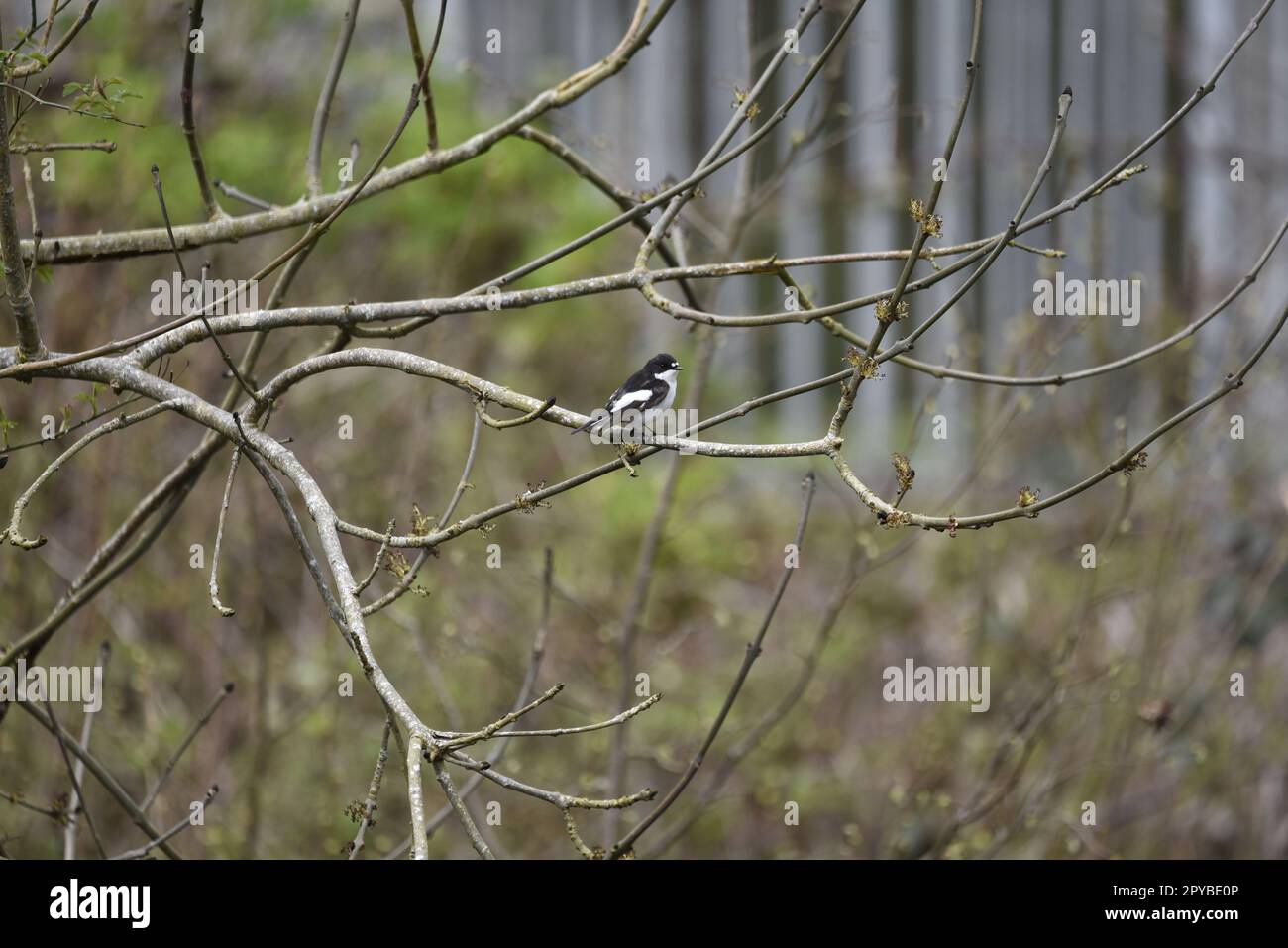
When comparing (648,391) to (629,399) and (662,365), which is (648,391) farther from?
(662,365)

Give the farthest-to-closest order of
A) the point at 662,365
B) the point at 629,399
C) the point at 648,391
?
the point at 662,365
the point at 648,391
the point at 629,399

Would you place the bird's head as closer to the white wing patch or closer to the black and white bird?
the black and white bird

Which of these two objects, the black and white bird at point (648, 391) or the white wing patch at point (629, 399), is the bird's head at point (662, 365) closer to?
the black and white bird at point (648, 391)

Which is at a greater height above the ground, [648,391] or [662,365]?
[662,365]

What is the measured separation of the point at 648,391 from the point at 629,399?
0.38ft

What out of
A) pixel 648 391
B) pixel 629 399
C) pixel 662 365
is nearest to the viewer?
pixel 629 399

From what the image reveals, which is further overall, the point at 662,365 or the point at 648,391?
the point at 662,365

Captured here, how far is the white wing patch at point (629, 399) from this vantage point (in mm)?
3154

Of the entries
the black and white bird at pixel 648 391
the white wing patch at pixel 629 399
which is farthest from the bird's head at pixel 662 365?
the white wing patch at pixel 629 399

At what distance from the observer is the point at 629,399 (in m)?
3.20

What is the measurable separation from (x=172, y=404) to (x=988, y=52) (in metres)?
13.1

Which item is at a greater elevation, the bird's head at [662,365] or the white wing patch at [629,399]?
the bird's head at [662,365]

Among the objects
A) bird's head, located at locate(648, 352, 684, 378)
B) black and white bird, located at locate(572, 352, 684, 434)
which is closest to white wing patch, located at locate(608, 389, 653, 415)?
black and white bird, located at locate(572, 352, 684, 434)

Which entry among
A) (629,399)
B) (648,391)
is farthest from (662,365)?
(629,399)
